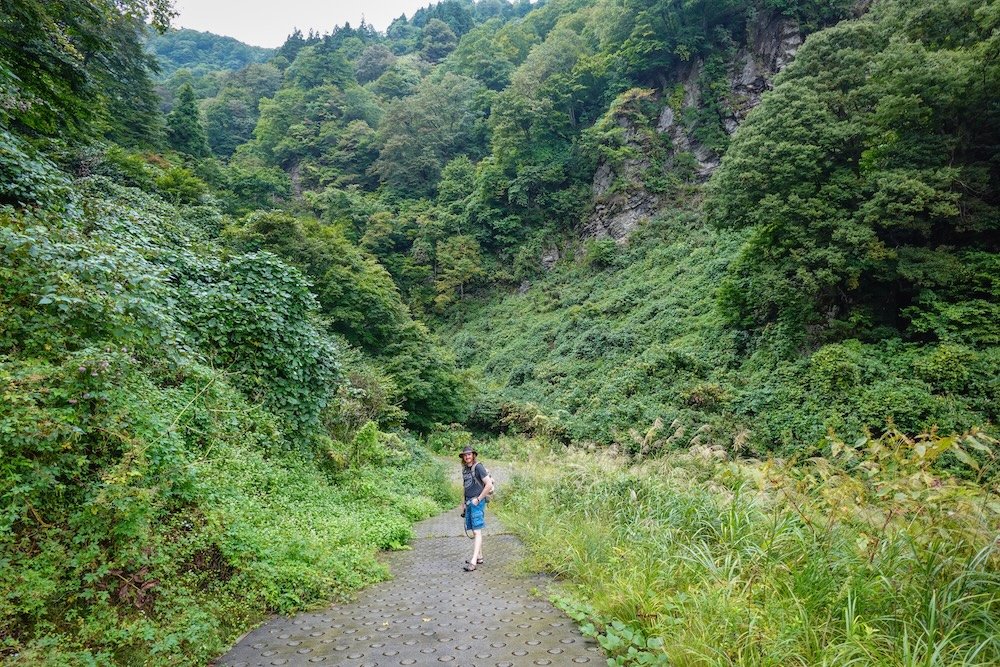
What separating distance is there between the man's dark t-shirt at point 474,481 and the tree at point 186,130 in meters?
33.8

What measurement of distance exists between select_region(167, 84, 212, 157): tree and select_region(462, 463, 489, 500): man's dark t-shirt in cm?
3378

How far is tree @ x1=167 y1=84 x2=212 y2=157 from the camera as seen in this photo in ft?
102

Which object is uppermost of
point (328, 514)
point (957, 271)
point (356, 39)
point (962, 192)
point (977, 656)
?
point (356, 39)

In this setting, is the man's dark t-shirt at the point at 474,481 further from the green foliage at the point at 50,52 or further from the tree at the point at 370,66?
the tree at the point at 370,66

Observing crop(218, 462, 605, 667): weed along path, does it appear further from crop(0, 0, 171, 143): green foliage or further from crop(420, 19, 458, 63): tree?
crop(420, 19, 458, 63): tree

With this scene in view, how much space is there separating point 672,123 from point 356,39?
50.1 m

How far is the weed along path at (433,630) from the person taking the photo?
327 centimetres

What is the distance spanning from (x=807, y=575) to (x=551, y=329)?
25597 mm

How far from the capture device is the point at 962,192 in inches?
513

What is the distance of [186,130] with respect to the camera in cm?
3170

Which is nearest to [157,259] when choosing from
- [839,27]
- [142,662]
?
[142,662]

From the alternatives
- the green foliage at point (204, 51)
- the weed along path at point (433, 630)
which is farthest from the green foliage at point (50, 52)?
the green foliage at point (204, 51)

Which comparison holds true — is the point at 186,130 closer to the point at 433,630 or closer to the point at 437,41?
the point at 433,630

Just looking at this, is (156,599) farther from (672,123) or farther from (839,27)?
(672,123)
